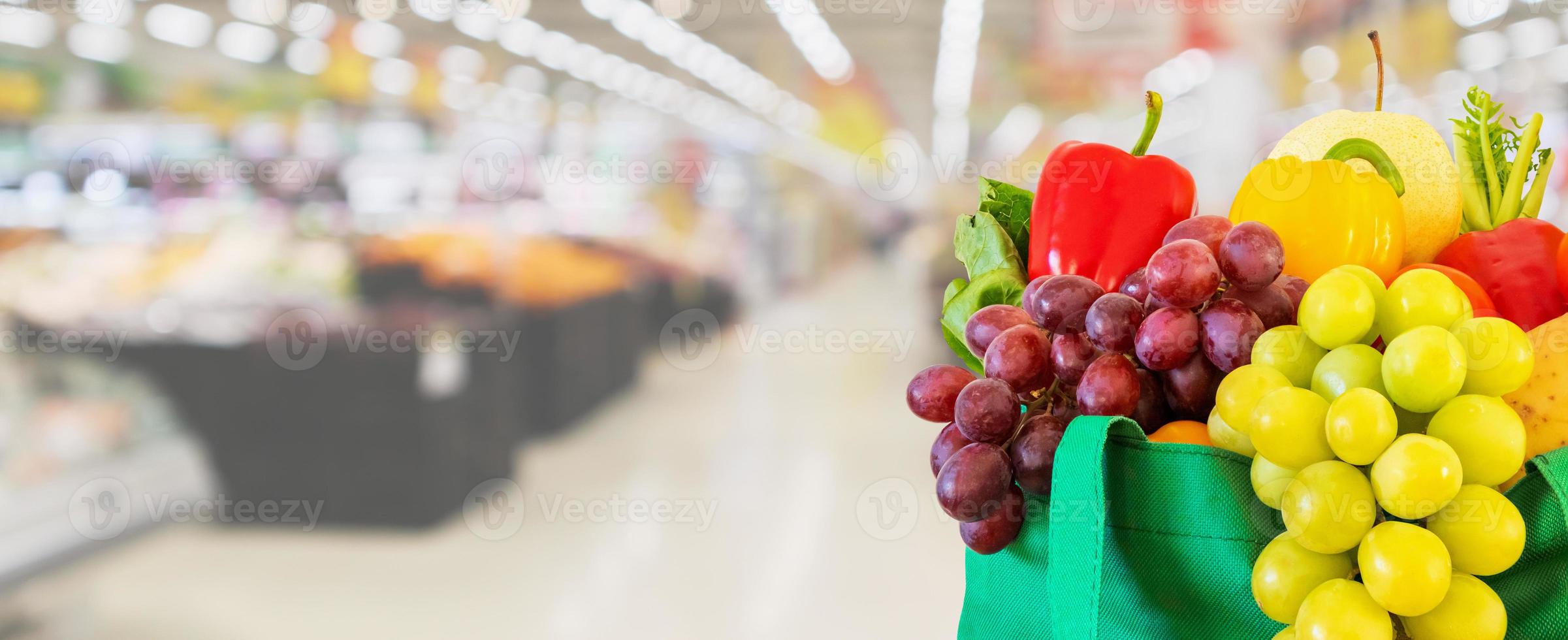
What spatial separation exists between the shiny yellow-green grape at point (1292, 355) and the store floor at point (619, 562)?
7.93 ft

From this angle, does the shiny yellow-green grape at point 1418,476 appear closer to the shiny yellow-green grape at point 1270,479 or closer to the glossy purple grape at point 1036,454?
the shiny yellow-green grape at point 1270,479

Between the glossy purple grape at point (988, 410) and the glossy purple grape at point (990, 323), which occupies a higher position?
the glossy purple grape at point (990, 323)

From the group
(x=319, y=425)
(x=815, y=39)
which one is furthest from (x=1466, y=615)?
(x=815, y=39)

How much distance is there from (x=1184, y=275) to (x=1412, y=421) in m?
0.14

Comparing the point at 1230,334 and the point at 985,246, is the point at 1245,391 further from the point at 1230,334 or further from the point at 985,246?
the point at 985,246

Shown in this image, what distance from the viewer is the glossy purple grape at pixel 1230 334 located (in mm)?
602

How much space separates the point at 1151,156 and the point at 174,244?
5.85 m

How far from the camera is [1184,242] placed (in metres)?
0.62

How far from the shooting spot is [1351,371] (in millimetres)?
554

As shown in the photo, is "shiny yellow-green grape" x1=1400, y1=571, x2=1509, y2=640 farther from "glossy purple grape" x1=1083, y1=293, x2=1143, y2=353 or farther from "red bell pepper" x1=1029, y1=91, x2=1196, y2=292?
"red bell pepper" x1=1029, y1=91, x2=1196, y2=292

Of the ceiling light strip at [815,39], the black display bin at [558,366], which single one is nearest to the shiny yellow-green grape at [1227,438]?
the black display bin at [558,366]

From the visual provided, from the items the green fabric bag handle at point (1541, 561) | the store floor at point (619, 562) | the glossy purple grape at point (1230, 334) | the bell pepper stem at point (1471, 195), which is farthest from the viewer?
the store floor at point (619, 562)

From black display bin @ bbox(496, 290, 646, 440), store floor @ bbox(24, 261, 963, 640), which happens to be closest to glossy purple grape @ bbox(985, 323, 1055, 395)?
store floor @ bbox(24, 261, 963, 640)

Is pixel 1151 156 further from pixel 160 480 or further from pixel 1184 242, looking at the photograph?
pixel 160 480
